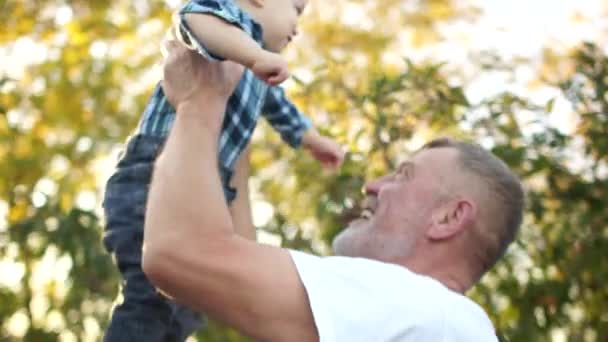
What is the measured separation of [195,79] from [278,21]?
272 millimetres

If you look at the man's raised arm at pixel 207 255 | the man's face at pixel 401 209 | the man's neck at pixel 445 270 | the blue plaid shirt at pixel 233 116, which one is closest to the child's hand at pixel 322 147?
the man's face at pixel 401 209

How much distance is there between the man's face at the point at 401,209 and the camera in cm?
264

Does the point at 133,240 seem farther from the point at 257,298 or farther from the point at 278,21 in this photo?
the point at 278,21

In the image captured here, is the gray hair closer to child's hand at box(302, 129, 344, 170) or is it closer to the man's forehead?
the man's forehead

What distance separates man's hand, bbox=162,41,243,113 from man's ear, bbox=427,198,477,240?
62 centimetres

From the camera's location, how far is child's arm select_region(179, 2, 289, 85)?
208 centimetres

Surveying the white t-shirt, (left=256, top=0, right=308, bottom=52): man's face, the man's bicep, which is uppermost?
(left=256, top=0, right=308, bottom=52): man's face

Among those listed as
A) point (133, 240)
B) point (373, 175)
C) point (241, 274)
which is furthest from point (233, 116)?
point (373, 175)

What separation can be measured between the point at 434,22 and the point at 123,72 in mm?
4897

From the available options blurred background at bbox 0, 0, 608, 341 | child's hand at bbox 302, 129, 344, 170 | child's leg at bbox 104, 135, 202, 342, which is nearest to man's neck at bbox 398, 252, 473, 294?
child's hand at bbox 302, 129, 344, 170

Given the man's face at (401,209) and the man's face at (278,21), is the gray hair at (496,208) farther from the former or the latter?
the man's face at (278,21)

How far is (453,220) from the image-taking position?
8.71 feet

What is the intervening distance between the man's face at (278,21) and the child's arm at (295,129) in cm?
36

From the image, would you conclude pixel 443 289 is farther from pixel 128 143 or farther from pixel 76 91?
pixel 76 91
